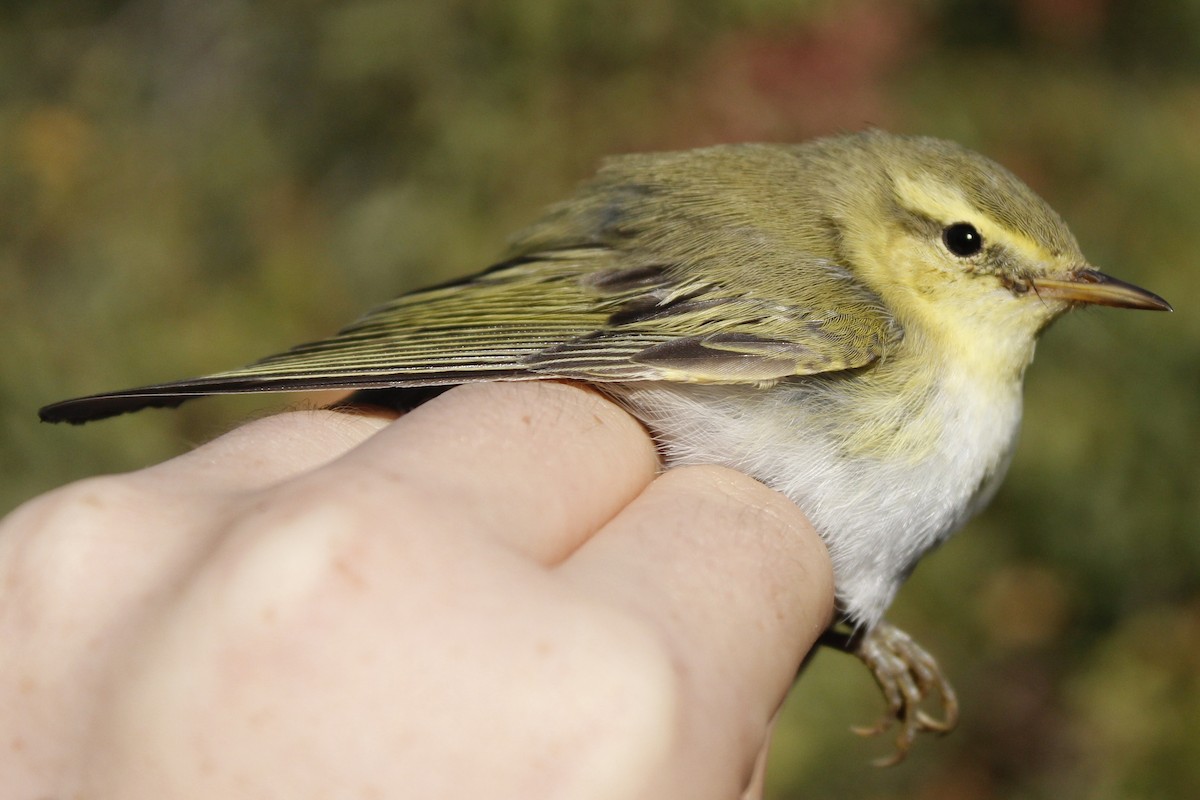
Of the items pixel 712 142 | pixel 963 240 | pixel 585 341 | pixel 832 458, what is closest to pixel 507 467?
pixel 585 341

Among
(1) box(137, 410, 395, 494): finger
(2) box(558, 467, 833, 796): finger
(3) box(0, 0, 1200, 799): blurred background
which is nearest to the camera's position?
(2) box(558, 467, 833, 796): finger

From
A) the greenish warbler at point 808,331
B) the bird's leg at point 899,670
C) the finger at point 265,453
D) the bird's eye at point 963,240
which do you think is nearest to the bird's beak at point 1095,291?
the greenish warbler at point 808,331

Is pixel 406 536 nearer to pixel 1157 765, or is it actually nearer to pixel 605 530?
pixel 605 530

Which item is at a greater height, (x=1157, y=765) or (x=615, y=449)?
(x=615, y=449)

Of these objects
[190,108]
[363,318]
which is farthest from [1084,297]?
[190,108]

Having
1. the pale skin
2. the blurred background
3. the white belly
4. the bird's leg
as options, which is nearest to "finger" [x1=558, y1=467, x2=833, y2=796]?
the pale skin

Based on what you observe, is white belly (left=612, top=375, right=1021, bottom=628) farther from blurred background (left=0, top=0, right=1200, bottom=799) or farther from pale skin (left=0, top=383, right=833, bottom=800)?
blurred background (left=0, top=0, right=1200, bottom=799)

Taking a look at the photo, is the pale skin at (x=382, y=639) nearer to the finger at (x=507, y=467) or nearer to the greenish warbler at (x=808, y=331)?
the finger at (x=507, y=467)
